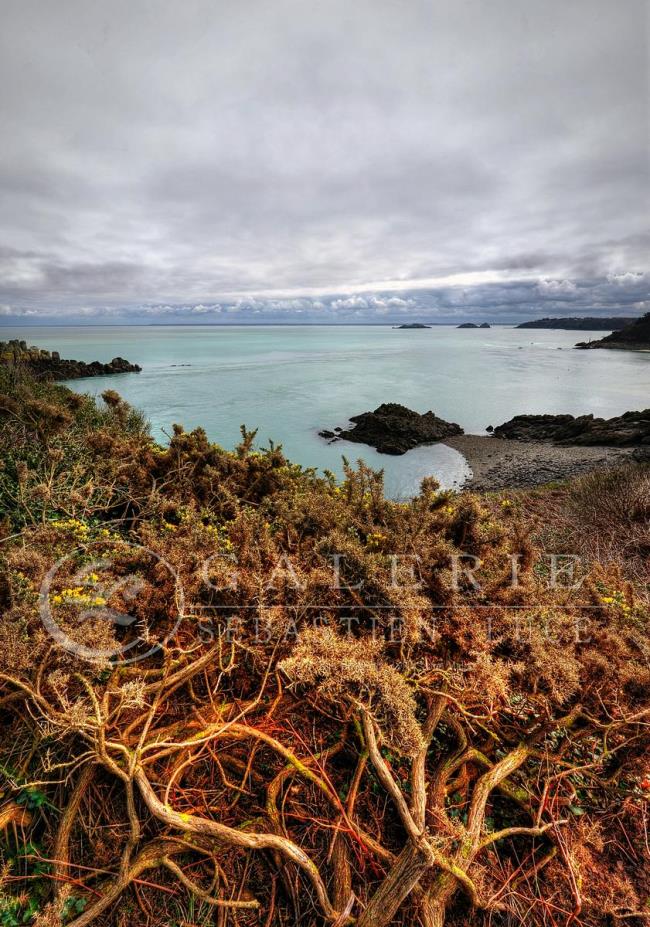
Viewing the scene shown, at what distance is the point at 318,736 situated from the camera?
2.29 meters

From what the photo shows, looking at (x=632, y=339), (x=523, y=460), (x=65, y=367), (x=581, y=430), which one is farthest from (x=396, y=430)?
(x=632, y=339)

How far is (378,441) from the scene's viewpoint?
22.6m

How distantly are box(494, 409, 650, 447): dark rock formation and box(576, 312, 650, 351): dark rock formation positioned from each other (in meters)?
77.4

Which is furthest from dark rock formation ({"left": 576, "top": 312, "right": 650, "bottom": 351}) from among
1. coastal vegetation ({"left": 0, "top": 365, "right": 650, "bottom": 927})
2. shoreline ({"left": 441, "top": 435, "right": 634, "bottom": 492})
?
coastal vegetation ({"left": 0, "top": 365, "right": 650, "bottom": 927})

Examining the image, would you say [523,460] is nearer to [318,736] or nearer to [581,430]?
[581,430]

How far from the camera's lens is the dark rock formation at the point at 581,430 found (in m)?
21.3

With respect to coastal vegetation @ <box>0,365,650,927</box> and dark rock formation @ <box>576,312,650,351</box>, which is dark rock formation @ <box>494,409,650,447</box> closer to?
coastal vegetation @ <box>0,365,650,927</box>

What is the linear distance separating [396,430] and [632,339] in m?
92.0

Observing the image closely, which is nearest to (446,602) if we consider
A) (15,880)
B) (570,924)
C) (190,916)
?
(570,924)

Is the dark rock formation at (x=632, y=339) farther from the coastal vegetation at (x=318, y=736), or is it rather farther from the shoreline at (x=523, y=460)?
the coastal vegetation at (x=318, y=736)

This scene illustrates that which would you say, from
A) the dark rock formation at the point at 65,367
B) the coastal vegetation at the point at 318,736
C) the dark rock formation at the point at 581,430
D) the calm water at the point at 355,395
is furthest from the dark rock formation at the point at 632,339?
the coastal vegetation at the point at 318,736

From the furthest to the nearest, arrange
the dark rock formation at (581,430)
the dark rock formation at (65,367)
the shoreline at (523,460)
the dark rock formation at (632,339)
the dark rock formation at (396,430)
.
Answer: the dark rock formation at (632,339)
the dark rock formation at (65,367)
the dark rock formation at (396,430)
the dark rock formation at (581,430)
the shoreline at (523,460)

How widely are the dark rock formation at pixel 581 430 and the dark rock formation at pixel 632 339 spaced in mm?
77416

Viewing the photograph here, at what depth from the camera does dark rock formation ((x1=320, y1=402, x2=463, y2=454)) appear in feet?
73.5
